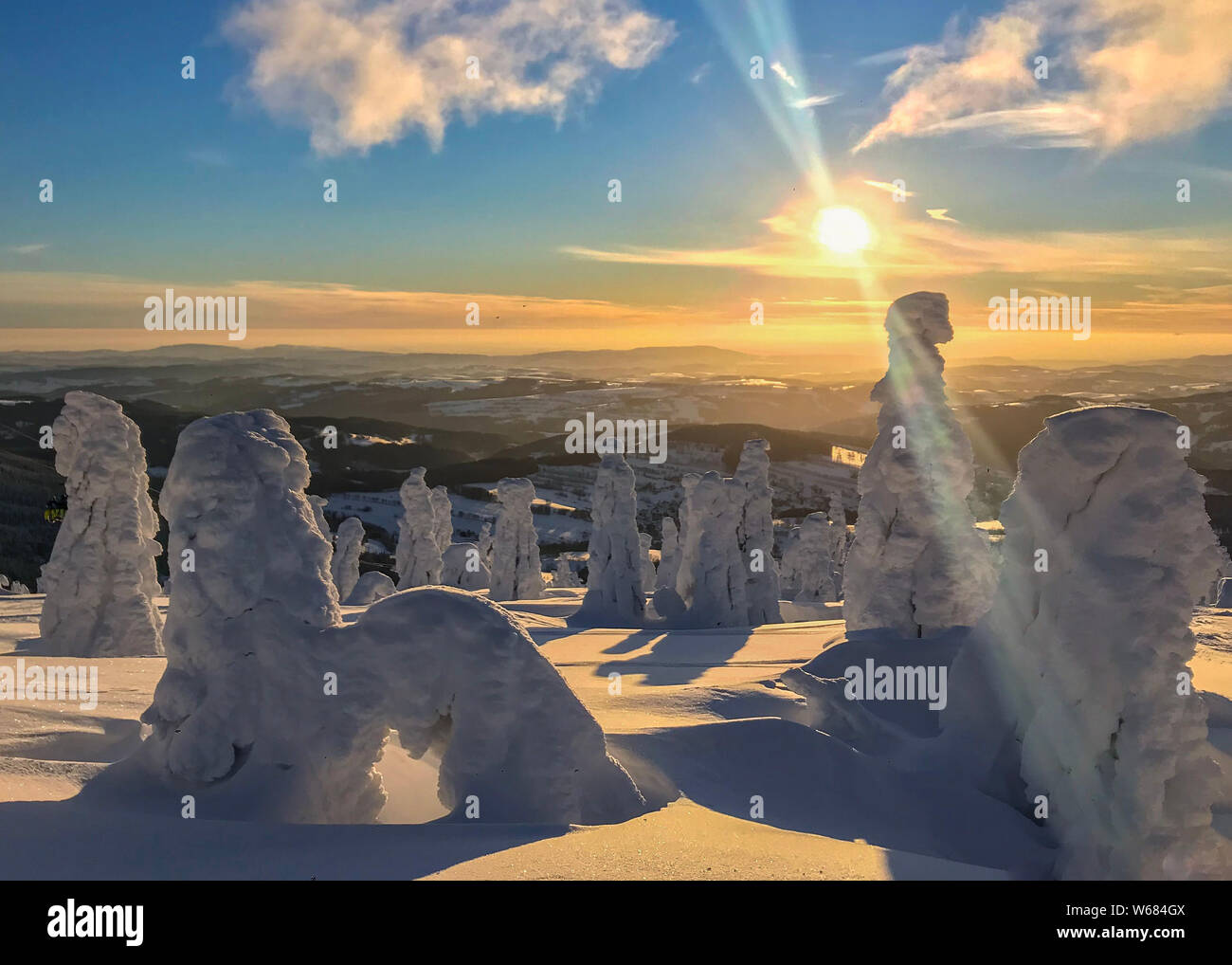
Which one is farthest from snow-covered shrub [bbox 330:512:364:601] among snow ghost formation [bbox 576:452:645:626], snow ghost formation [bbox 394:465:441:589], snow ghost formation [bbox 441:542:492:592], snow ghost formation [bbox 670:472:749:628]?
snow ghost formation [bbox 670:472:749:628]

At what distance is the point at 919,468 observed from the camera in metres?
23.6

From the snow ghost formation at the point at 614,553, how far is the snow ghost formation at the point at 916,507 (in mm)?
16047

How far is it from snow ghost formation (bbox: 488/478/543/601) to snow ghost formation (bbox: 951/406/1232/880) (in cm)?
3843

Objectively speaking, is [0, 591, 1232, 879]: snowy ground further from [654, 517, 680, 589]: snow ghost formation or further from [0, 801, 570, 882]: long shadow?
[654, 517, 680, 589]: snow ghost formation

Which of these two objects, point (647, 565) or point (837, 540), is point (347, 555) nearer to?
point (647, 565)

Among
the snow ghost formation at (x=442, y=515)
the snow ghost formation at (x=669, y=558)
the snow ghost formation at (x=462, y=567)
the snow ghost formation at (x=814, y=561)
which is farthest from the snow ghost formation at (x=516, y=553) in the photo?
the snow ghost formation at (x=814, y=561)

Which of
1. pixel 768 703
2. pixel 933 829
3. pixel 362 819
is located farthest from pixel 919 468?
pixel 362 819

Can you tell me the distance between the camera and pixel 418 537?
5306cm

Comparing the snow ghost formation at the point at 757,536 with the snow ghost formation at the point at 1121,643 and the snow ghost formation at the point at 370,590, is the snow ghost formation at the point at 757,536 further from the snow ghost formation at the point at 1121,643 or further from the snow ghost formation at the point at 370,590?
the snow ghost formation at the point at 1121,643

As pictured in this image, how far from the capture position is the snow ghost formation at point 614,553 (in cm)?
3969

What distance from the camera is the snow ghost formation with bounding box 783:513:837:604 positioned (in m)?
59.6

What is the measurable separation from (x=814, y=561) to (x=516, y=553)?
21.6 metres
